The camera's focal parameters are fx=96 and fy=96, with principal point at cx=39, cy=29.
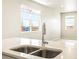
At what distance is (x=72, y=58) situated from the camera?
99 cm

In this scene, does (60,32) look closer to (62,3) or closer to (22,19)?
(62,3)

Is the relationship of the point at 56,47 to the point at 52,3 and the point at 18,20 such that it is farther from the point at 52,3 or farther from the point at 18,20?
the point at 18,20

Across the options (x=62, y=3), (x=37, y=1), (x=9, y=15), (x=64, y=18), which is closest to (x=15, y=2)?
(x=9, y=15)

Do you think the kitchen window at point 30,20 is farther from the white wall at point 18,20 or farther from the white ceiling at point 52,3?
the white ceiling at point 52,3

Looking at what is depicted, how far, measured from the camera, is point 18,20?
293 cm

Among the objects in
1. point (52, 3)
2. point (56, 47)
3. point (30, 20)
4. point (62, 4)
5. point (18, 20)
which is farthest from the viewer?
point (18, 20)

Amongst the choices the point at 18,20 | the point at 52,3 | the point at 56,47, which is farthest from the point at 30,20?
the point at 56,47

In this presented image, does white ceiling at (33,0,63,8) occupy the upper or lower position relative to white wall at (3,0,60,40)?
upper

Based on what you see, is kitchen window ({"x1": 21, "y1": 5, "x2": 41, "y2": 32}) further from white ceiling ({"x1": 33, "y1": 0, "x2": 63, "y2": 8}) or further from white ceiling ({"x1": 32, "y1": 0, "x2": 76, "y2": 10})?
white ceiling ({"x1": 32, "y1": 0, "x2": 76, "y2": 10})

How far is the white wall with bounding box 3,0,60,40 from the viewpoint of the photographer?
2.27m

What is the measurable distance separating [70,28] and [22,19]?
→ 57.5 inches

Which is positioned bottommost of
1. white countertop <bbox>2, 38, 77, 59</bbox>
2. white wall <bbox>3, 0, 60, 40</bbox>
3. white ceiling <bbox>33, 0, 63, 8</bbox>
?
white countertop <bbox>2, 38, 77, 59</bbox>

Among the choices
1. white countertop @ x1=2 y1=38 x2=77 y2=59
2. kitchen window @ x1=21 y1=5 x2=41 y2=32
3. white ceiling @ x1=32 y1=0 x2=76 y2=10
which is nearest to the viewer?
white countertop @ x1=2 y1=38 x2=77 y2=59

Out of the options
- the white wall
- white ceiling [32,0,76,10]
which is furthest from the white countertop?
white ceiling [32,0,76,10]
